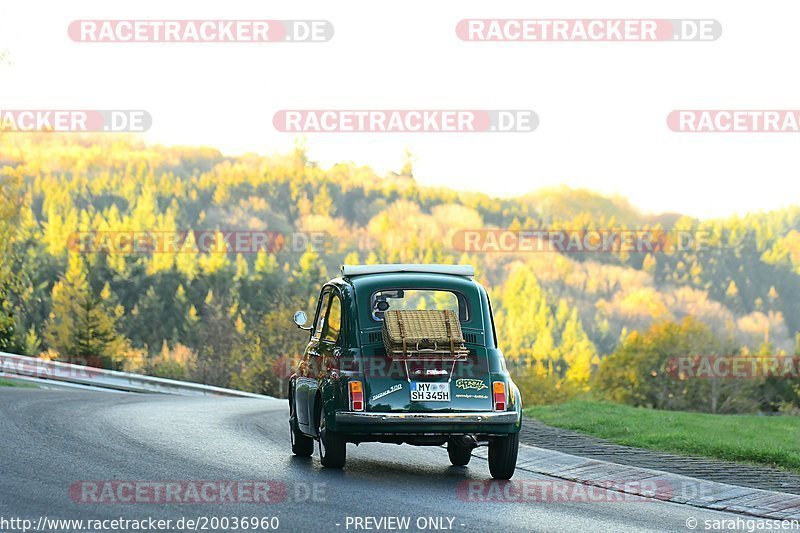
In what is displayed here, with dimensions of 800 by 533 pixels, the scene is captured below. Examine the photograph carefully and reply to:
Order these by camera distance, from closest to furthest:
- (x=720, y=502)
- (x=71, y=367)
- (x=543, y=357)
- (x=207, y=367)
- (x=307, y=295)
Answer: (x=720, y=502), (x=71, y=367), (x=207, y=367), (x=307, y=295), (x=543, y=357)

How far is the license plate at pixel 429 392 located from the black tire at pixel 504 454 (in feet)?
2.54

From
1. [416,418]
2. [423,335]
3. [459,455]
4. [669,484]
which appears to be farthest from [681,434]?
[416,418]

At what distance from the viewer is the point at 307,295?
126062 millimetres

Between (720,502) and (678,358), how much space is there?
89.6 meters

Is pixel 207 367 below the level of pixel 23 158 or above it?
below

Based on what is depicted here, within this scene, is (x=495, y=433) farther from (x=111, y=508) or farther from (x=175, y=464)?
(x=111, y=508)

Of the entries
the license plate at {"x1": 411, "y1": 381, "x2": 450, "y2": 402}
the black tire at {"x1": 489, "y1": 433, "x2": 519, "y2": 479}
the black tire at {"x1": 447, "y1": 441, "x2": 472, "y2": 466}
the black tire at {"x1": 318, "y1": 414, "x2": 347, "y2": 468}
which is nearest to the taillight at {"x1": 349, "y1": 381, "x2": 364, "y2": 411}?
the black tire at {"x1": 318, "y1": 414, "x2": 347, "y2": 468}

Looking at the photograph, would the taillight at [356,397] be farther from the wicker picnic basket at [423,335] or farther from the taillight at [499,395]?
the taillight at [499,395]

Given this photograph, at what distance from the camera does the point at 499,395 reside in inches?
462

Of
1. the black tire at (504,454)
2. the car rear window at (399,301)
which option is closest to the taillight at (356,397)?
the car rear window at (399,301)

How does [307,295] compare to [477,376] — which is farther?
[307,295]

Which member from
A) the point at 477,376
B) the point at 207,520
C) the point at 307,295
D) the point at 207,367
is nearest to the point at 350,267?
the point at 477,376

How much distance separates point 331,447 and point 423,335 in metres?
1.46

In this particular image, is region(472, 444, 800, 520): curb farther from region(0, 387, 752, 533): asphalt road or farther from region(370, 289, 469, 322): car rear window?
region(370, 289, 469, 322): car rear window
